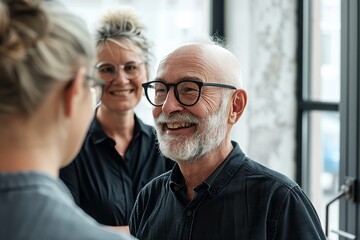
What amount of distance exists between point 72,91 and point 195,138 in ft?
2.95

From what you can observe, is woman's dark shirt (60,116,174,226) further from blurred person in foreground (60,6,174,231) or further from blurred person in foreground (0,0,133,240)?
blurred person in foreground (0,0,133,240)

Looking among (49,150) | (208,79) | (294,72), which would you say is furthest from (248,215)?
(294,72)

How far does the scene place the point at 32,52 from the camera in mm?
938

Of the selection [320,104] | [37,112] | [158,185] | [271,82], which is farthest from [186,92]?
[271,82]

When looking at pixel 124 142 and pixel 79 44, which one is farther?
pixel 124 142

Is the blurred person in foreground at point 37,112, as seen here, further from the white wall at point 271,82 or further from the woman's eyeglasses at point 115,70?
the white wall at point 271,82

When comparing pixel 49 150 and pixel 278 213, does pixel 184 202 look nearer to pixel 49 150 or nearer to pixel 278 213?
pixel 278 213

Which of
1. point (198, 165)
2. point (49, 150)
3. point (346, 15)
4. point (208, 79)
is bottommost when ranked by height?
point (198, 165)

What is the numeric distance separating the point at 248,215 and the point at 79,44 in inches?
35.3

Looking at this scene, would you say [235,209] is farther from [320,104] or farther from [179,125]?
[320,104]

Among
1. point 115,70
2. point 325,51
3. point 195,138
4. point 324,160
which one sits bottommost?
point 324,160

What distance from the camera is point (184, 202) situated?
1856 mm

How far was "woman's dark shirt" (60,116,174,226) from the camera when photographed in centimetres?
243

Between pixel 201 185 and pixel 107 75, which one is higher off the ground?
pixel 107 75
